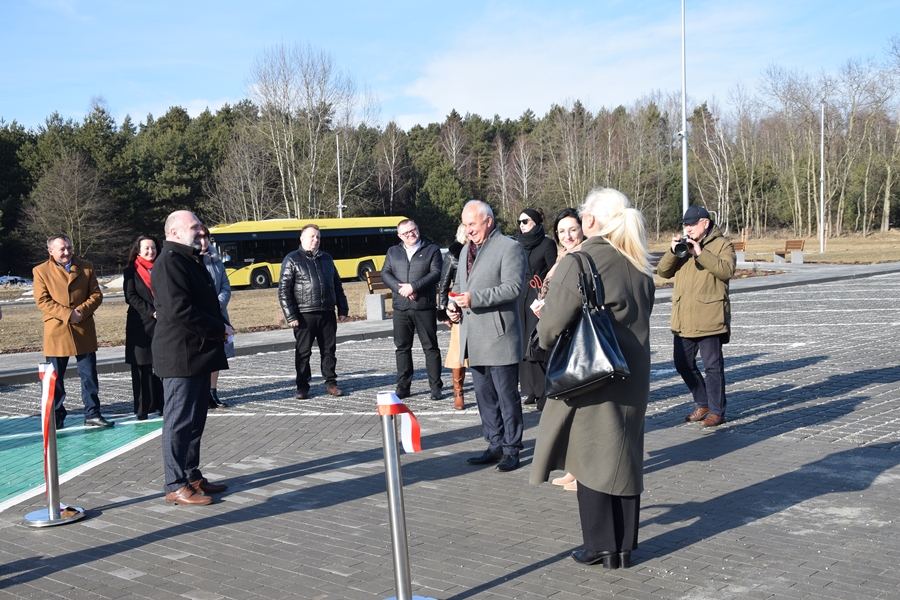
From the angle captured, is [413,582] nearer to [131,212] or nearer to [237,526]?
[237,526]

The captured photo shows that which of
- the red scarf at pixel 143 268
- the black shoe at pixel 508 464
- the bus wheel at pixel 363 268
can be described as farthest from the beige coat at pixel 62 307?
the bus wheel at pixel 363 268

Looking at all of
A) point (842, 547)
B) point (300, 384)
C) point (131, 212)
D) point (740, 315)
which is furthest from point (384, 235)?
point (842, 547)

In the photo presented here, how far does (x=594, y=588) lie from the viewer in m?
4.19

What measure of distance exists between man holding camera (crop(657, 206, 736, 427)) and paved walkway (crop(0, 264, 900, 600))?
1.36ft

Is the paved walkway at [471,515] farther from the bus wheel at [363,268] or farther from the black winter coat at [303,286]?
the bus wheel at [363,268]

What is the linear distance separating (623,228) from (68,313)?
21.4 feet

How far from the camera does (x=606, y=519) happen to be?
173 inches

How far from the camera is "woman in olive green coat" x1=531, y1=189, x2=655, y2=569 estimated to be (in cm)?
434

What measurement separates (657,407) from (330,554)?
491 cm

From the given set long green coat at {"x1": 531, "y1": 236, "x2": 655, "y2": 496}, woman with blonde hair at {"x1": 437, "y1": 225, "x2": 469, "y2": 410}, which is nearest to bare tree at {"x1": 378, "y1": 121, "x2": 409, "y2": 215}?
woman with blonde hair at {"x1": 437, "y1": 225, "x2": 469, "y2": 410}

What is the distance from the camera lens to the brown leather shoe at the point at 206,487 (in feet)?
20.0

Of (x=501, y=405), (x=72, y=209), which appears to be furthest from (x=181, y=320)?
(x=72, y=209)

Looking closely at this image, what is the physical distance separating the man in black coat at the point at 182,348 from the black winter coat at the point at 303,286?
12.9 feet

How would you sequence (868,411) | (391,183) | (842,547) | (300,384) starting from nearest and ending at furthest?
(842,547)
(868,411)
(300,384)
(391,183)
